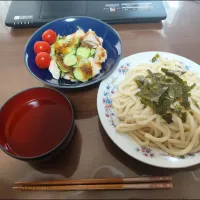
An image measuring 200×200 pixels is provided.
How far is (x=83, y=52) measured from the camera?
1.43 meters

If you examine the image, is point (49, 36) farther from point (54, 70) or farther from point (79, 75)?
point (79, 75)

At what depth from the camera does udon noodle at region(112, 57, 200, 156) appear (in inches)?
43.2

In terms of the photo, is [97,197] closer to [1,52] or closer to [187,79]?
[187,79]

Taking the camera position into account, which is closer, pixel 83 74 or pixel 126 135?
pixel 126 135

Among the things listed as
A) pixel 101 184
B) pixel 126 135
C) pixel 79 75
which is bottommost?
pixel 101 184

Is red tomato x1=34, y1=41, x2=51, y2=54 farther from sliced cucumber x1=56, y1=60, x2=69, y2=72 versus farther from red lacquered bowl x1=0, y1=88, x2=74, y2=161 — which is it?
red lacquered bowl x1=0, y1=88, x2=74, y2=161

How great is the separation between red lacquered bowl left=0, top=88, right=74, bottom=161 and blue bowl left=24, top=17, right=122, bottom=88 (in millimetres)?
132

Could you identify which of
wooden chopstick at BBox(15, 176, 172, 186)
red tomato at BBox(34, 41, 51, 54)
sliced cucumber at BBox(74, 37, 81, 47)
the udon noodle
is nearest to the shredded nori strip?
the udon noodle

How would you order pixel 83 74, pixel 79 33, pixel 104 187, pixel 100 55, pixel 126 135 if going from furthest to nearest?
pixel 79 33, pixel 100 55, pixel 83 74, pixel 126 135, pixel 104 187

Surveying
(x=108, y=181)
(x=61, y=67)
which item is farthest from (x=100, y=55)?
(x=108, y=181)

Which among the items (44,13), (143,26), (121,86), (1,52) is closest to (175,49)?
(143,26)

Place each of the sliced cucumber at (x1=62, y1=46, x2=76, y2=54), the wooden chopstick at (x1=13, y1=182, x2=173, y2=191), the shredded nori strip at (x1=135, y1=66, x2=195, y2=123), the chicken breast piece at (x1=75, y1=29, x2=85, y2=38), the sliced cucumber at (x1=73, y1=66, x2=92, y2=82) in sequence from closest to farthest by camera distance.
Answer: the wooden chopstick at (x1=13, y1=182, x2=173, y2=191) → the shredded nori strip at (x1=135, y1=66, x2=195, y2=123) → the sliced cucumber at (x1=73, y1=66, x2=92, y2=82) → the sliced cucumber at (x1=62, y1=46, x2=76, y2=54) → the chicken breast piece at (x1=75, y1=29, x2=85, y2=38)

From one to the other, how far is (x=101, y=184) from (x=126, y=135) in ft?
0.87

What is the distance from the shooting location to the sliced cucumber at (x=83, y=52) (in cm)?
142
